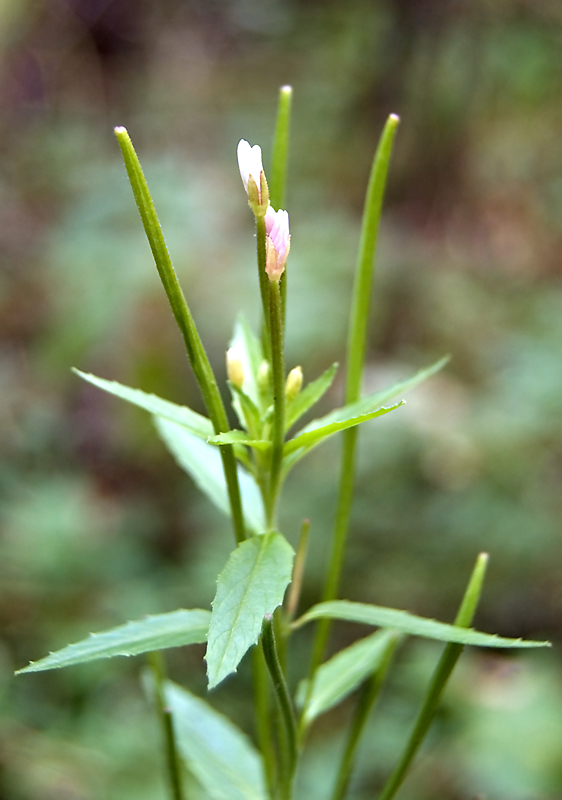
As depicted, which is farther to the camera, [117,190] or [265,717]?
[117,190]

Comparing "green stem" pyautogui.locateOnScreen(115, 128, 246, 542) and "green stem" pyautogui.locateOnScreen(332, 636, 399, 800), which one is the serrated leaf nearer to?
"green stem" pyautogui.locateOnScreen(115, 128, 246, 542)

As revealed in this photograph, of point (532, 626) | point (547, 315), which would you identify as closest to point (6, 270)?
point (547, 315)

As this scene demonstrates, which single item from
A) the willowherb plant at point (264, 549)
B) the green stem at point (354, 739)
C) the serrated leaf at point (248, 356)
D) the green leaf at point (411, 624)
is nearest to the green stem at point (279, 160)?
the willowherb plant at point (264, 549)

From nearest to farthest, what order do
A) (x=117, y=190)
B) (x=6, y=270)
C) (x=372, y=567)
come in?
1. (x=372, y=567)
2. (x=117, y=190)
3. (x=6, y=270)

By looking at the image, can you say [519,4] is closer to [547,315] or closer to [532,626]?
[547,315]

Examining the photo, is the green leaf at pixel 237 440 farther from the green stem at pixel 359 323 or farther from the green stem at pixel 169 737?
the green stem at pixel 169 737

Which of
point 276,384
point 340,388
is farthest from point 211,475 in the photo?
point 340,388

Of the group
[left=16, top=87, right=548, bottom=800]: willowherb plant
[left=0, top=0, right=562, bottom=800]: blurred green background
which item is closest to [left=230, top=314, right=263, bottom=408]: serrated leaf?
[left=16, top=87, right=548, bottom=800]: willowherb plant

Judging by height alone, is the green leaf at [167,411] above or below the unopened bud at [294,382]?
below

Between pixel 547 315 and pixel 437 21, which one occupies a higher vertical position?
pixel 437 21
